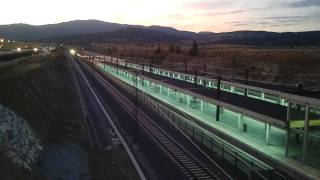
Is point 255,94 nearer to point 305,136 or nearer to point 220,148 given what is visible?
point 220,148

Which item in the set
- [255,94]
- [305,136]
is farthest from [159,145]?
[305,136]

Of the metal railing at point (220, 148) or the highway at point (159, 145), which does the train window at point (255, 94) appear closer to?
the metal railing at point (220, 148)

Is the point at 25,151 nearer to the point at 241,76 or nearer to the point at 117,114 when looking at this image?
the point at 117,114

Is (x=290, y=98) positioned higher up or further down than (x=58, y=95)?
higher up

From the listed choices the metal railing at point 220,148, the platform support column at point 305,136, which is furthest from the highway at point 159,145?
the platform support column at point 305,136

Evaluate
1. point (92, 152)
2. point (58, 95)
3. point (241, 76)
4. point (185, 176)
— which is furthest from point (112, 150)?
point (241, 76)

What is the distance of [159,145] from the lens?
39750mm

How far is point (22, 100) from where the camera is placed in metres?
48.2

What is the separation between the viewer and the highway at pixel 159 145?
3133 centimetres

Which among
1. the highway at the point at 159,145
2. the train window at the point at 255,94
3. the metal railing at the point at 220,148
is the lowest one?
the highway at the point at 159,145

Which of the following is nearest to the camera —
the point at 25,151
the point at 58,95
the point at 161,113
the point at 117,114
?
the point at 25,151

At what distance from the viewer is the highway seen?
103 ft

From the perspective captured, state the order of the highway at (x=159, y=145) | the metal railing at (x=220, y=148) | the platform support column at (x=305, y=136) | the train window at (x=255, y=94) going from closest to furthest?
the platform support column at (x=305, y=136)
the metal railing at (x=220, y=148)
the highway at (x=159, y=145)
the train window at (x=255, y=94)

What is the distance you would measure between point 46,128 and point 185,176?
62.3 feet
